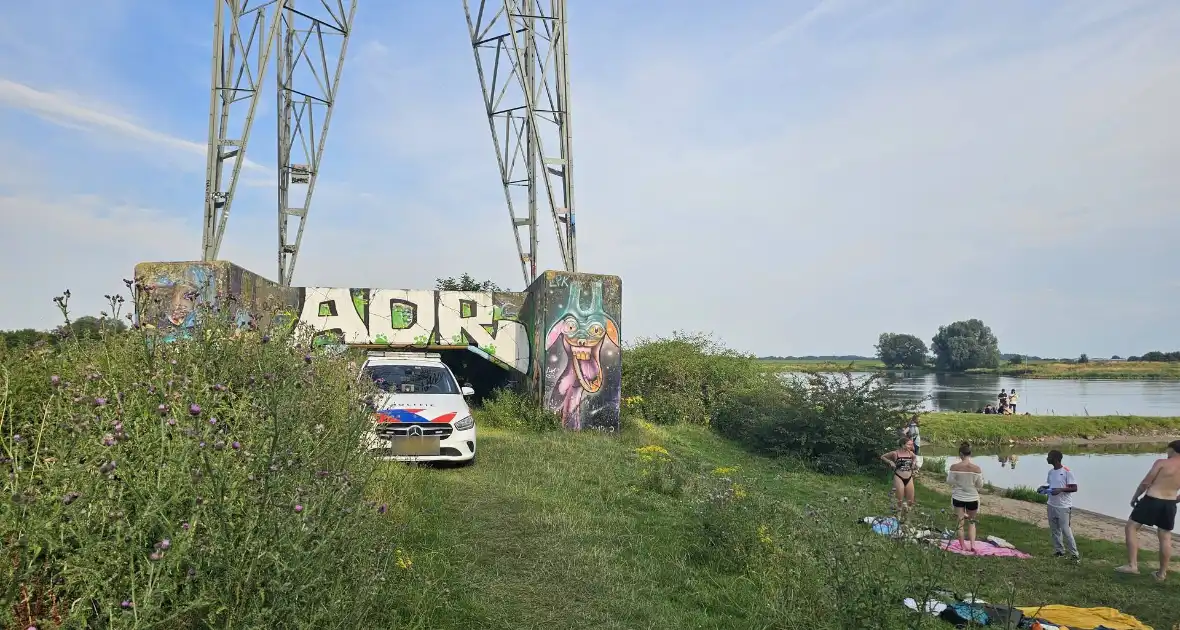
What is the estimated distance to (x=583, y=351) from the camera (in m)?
15.1

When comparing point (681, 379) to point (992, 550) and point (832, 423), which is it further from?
point (992, 550)

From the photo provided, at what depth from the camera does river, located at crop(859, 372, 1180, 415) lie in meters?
43.4

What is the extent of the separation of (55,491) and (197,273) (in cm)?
1040

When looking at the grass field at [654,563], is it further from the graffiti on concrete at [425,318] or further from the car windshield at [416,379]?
the graffiti on concrete at [425,318]

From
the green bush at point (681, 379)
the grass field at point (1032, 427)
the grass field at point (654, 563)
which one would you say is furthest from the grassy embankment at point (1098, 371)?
the grass field at point (654, 563)

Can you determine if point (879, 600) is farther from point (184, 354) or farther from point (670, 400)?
point (670, 400)

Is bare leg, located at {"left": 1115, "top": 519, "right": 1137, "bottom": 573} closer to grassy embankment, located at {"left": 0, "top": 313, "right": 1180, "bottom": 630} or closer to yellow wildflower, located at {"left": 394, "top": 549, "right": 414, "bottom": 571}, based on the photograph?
grassy embankment, located at {"left": 0, "top": 313, "right": 1180, "bottom": 630}

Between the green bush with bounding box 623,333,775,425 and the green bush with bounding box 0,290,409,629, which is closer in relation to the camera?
the green bush with bounding box 0,290,409,629

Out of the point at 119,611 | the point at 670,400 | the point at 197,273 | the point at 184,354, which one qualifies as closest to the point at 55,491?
the point at 119,611

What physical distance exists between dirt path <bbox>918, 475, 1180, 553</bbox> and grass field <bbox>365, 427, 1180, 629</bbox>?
2689 millimetres

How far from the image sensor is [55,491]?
275 centimetres

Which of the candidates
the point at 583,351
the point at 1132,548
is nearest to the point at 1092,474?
the point at 1132,548

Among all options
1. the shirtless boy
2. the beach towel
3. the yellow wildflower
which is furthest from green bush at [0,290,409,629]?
the shirtless boy

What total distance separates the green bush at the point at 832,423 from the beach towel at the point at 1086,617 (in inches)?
351
